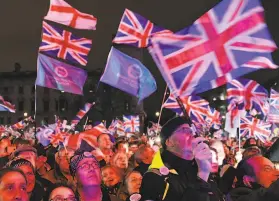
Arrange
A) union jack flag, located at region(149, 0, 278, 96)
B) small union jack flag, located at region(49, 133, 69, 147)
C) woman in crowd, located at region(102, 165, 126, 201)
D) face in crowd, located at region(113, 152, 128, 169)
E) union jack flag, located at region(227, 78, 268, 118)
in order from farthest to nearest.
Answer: union jack flag, located at region(227, 78, 268, 118) < small union jack flag, located at region(49, 133, 69, 147) < face in crowd, located at region(113, 152, 128, 169) < woman in crowd, located at region(102, 165, 126, 201) < union jack flag, located at region(149, 0, 278, 96)

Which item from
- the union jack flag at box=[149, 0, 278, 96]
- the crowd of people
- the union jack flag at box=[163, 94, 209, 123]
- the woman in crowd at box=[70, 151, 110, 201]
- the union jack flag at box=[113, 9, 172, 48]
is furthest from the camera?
the union jack flag at box=[163, 94, 209, 123]

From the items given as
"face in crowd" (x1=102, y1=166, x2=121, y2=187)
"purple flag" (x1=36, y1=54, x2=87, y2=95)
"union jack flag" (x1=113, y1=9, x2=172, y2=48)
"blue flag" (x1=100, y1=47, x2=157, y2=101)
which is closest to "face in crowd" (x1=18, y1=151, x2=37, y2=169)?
"face in crowd" (x1=102, y1=166, x2=121, y2=187)

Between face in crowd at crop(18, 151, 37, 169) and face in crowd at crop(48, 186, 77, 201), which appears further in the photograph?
face in crowd at crop(18, 151, 37, 169)

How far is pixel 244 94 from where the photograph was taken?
779 inches

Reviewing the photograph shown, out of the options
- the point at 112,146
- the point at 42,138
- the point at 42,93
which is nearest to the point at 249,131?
the point at 42,138

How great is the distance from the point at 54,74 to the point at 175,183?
865cm

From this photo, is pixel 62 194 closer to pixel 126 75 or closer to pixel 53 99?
pixel 126 75

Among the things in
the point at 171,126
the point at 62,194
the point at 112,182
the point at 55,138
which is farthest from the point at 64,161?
the point at 55,138

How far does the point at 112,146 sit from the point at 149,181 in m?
5.17

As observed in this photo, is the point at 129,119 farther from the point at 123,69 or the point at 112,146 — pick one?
the point at 112,146

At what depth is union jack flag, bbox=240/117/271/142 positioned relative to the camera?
629 inches

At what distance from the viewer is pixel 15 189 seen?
4.12 metres

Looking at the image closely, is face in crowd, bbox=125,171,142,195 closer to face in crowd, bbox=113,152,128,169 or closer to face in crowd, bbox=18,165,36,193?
face in crowd, bbox=18,165,36,193

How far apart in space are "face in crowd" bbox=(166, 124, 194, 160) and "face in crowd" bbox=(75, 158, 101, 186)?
38.0 inches
